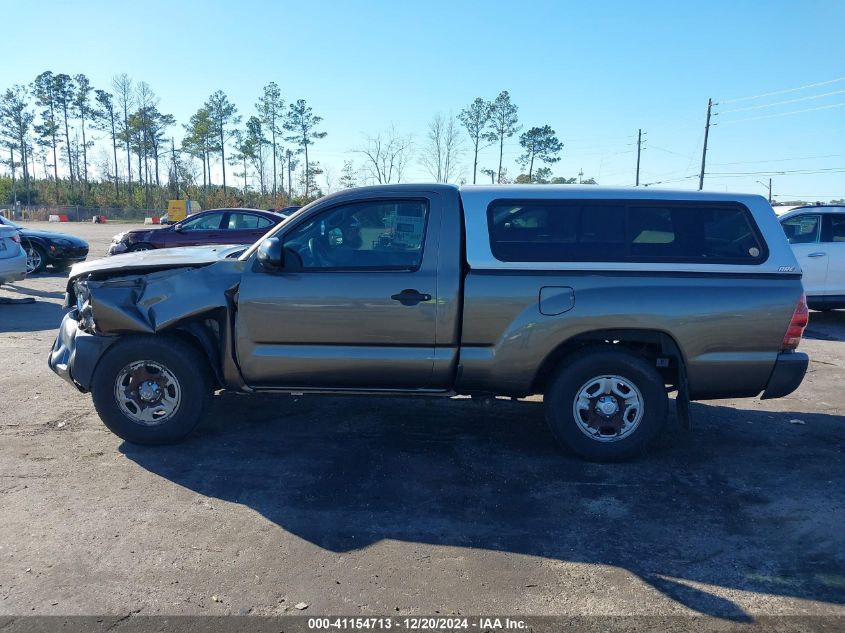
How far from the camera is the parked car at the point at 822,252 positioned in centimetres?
1081

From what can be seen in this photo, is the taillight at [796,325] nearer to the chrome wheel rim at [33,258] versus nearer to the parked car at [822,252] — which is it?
the parked car at [822,252]

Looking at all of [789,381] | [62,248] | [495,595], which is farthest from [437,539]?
[62,248]

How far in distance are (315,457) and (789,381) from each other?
346cm

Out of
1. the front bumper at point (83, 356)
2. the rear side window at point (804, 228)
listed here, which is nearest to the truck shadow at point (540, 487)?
the front bumper at point (83, 356)

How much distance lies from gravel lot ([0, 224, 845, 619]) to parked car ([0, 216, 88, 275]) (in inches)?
415

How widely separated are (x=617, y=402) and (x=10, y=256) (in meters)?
10.4

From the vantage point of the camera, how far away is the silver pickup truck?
4.77m

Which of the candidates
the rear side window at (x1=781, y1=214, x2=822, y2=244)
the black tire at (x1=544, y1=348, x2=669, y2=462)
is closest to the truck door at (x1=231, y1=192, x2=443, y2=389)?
the black tire at (x1=544, y1=348, x2=669, y2=462)

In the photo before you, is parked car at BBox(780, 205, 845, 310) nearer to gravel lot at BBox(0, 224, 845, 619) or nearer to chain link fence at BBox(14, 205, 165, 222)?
gravel lot at BBox(0, 224, 845, 619)

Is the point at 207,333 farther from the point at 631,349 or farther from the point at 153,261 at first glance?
the point at 631,349

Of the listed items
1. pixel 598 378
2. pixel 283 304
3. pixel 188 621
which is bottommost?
pixel 188 621

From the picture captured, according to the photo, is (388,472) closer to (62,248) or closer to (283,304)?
(283,304)

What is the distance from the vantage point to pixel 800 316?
477cm

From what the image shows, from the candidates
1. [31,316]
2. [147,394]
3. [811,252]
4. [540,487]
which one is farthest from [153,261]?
[811,252]
